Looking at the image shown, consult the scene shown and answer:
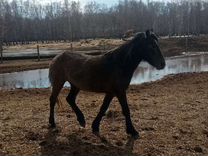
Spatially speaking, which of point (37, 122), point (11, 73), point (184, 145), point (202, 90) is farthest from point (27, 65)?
point (184, 145)

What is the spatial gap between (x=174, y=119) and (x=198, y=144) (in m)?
1.67

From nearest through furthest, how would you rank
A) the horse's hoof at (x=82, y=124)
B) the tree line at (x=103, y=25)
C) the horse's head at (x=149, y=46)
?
the horse's head at (x=149, y=46) < the horse's hoof at (x=82, y=124) < the tree line at (x=103, y=25)

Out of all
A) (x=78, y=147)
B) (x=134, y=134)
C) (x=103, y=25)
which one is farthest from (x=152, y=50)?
(x=103, y=25)

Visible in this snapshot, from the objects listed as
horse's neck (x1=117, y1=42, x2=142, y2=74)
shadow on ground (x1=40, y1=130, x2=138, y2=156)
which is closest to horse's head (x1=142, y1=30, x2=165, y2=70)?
horse's neck (x1=117, y1=42, x2=142, y2=74)

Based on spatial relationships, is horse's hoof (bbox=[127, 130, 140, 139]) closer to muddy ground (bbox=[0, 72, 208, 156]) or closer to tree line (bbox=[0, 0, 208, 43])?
muddy ground (bbox=[0, 72, 208, 156])

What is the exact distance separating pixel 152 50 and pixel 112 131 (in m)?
1.68

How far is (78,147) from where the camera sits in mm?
6312

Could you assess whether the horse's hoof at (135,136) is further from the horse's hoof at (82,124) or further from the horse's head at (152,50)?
the horse's head at (152,50)

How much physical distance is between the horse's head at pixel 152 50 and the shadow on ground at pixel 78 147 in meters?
1.43

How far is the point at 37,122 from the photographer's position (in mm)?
8062

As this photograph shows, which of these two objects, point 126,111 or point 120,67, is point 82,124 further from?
point 120,67

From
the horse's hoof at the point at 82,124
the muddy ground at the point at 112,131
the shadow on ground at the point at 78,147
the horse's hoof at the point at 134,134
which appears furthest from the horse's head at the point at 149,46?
the horse's hoof at the point at 82,124

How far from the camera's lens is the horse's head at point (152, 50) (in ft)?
22.5

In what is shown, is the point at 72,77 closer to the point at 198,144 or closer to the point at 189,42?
the point at 198,144
